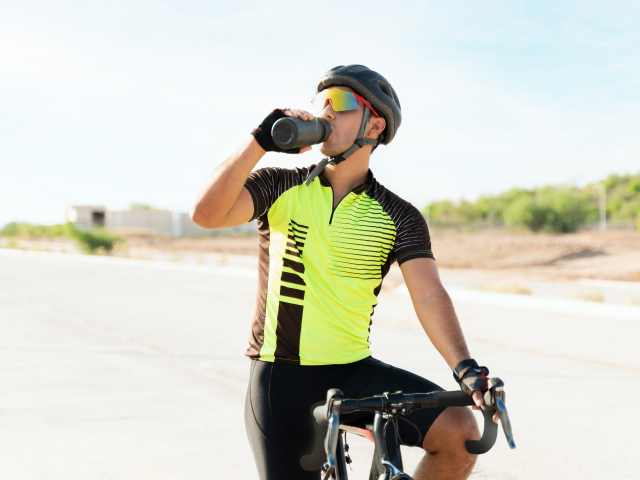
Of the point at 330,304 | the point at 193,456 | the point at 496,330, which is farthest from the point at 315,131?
the point at 496,330

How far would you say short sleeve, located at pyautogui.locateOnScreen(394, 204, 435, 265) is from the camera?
2521 mm

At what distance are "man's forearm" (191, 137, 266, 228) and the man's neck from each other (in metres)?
0.47

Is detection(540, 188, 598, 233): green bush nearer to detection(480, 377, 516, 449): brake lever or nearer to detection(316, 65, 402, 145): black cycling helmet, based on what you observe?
detection(316, 65, 402, 145): black cycling helmet

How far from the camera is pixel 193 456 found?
4.71 m

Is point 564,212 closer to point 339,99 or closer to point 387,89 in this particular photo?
point 387,89

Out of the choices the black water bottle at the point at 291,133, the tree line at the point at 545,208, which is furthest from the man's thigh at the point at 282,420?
Answer: the tree line at the point at 545,208

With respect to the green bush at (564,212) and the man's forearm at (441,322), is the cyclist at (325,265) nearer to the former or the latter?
the man's forearm at (441,322)

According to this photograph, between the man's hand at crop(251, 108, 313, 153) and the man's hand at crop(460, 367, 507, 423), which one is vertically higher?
the man's hand at crop(251, 108, 313, 153)

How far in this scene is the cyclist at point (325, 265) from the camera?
2.32 metres

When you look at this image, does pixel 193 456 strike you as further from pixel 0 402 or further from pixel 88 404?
pixel 0 402

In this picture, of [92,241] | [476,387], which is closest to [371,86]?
[476,387]

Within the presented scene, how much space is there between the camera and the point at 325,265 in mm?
2453

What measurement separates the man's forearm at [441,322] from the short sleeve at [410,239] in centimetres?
18

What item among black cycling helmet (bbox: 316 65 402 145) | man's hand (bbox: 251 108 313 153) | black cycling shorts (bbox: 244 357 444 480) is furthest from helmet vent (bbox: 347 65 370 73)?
black cycling shorts (bbox: 244 357 444 480)
